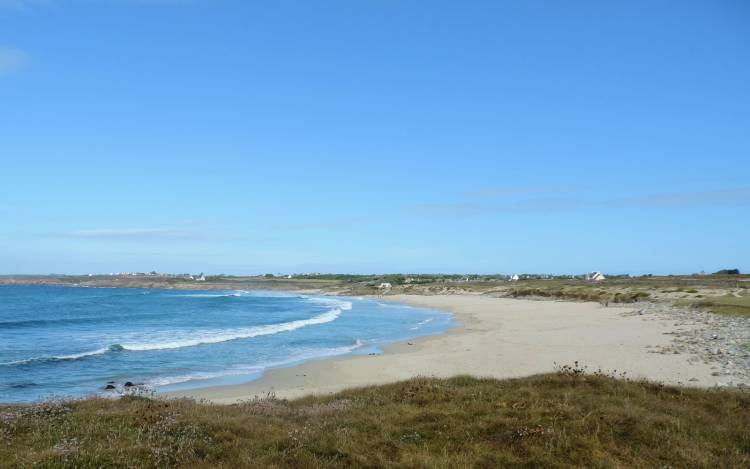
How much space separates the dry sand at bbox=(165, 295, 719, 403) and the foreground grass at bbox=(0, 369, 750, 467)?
493cm

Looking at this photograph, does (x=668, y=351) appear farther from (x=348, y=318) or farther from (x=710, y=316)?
(x=348, y=318)

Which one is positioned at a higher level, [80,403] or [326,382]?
[80,403]

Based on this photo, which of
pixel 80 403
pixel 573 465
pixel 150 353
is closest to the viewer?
pixel 573 465

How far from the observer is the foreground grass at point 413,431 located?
727 cm

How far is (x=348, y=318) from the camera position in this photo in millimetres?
52844

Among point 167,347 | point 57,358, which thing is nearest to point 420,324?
point 167,347

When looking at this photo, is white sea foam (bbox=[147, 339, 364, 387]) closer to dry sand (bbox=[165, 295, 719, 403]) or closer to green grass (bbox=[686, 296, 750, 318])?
dry sand (bbox=[165, 295, 719, 403])

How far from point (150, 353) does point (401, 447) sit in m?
25.3

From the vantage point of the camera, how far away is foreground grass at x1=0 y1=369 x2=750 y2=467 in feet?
23.9

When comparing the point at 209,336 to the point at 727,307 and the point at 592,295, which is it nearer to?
the point at 727,307

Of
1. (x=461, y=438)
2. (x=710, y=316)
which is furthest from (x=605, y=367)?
(x=710, y=316)

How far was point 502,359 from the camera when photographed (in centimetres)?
2270

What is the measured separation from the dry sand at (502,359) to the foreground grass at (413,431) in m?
4.93

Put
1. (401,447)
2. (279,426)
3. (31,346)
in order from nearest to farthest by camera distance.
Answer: (401,447) < (279,426) < (31,346)
